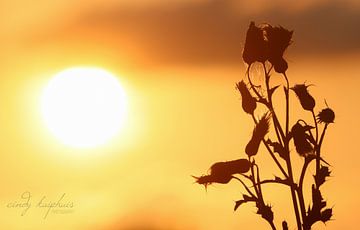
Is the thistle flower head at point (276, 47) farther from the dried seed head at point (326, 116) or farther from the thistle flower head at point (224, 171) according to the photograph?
the thistle flower head at point (224, 171)

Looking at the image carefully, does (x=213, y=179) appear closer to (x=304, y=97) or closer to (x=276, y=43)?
(x=304, y=97)

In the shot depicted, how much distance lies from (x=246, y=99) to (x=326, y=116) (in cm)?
255

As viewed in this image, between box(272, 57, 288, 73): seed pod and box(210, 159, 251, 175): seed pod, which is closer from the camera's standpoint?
box(210, 159, 251, 175): seed pod

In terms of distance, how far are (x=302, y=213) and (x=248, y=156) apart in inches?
92.6

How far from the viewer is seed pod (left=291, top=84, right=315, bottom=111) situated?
2395cm

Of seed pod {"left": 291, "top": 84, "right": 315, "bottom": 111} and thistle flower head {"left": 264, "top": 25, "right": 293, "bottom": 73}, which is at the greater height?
thistle flower head {"left": 264, "top": 25, "right": 293, "bottom": 73}

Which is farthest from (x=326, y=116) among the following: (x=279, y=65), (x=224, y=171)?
(x=224, y=171)

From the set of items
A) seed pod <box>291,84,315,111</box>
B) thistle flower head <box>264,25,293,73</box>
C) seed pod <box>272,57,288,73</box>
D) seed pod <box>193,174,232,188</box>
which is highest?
thistle flower head <box>264,25,293,73</box>

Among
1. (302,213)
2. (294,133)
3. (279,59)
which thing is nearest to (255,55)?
(279,59)

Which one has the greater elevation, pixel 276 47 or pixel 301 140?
pixel 276 47

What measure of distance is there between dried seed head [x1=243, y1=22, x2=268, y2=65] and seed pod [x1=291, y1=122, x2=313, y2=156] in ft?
7.80

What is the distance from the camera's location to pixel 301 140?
77.0ft

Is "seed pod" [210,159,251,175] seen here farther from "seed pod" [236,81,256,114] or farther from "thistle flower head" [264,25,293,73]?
"thistle flower head" [264,25,293,73]

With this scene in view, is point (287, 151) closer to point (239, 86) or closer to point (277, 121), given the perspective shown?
point (277, 121)
